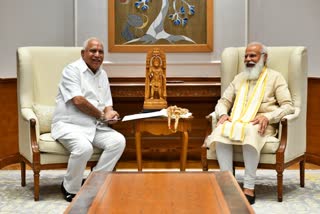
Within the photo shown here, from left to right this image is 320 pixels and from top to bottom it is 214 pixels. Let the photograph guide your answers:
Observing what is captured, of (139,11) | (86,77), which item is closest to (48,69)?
(86,77)

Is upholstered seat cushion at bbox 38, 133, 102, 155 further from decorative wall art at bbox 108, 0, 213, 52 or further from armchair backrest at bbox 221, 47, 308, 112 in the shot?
decorative wall art at bbox 108, 0, 213, 52

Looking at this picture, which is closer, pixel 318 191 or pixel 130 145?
pixel 318 191

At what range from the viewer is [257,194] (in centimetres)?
504

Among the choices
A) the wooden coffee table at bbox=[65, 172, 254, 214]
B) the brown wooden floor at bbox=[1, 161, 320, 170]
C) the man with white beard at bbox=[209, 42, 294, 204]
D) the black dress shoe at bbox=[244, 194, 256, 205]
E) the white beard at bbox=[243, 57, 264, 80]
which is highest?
the white beard at bbox=[243, 57, 264, 80]

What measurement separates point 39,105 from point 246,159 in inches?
72.1

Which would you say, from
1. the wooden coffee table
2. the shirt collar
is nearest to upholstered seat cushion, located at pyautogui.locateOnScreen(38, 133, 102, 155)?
the shirt collar

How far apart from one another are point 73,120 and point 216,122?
120 centimetres

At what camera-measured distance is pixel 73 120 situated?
495cm

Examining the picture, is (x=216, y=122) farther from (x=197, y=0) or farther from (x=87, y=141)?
(x=197, y=0)

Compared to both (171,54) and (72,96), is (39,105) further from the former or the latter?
(171,54)

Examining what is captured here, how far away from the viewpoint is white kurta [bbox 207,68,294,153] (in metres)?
4.71

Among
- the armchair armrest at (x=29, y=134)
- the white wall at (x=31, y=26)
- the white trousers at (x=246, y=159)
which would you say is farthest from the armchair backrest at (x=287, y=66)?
the white wall at (x=31, y=26)

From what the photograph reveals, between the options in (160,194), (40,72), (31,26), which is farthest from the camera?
(31,26)

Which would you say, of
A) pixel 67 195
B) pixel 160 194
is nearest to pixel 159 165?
pixel 67 195
